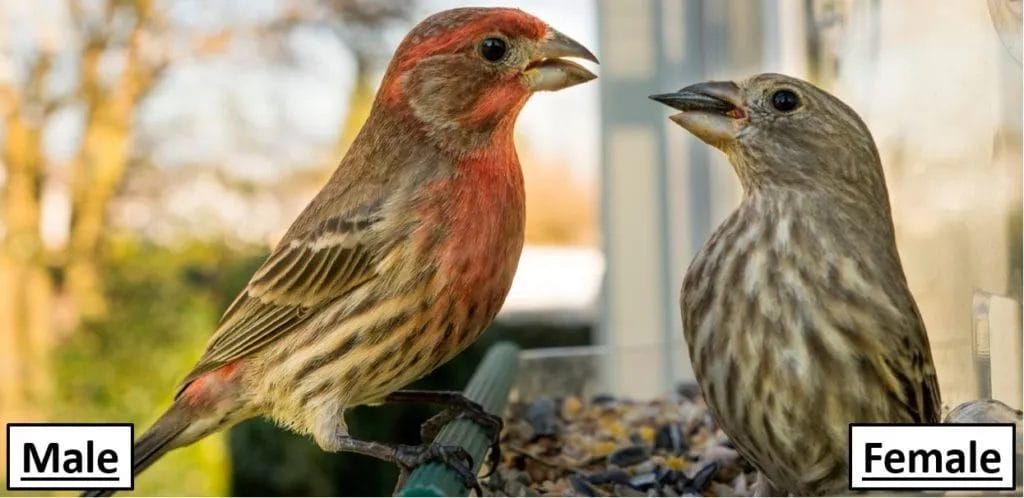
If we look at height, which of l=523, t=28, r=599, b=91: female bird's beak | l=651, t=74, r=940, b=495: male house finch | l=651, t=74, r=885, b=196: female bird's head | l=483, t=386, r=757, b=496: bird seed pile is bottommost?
l=483, t=386, r=757, b=496: bird seed pile

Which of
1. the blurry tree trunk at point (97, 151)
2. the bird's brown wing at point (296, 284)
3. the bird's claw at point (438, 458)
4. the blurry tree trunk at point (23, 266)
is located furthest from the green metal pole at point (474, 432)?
the blurry tree trunk at point (97, 151)

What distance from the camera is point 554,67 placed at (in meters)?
1.41

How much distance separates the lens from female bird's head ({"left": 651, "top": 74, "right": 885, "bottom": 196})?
1436 millimetres

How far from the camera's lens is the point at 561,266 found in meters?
2.75

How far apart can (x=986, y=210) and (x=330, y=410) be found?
1.00 m

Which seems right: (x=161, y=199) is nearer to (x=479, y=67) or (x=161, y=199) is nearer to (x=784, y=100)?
(x=479, y=67)

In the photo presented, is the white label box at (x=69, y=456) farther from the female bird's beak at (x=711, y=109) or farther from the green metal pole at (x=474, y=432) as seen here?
the female bird's beak at (x=711, y=109)

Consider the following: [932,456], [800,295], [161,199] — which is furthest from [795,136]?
[161,199]

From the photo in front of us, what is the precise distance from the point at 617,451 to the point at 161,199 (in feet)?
7.09

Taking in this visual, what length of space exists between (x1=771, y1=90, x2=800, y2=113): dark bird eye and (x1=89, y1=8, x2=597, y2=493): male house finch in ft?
0.80

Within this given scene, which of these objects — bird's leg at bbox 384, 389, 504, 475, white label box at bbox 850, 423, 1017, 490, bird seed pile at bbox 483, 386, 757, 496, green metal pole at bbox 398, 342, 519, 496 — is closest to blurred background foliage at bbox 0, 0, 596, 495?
green metal pole at bbox 398, 342, 519, 496

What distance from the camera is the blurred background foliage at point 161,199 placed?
265 cm

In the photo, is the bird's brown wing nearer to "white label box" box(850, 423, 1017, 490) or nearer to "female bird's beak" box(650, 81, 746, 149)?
"female bird's beak" box(650, 81, 746, 149)

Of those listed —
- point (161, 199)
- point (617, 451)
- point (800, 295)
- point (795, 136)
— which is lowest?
point (617, 451)
